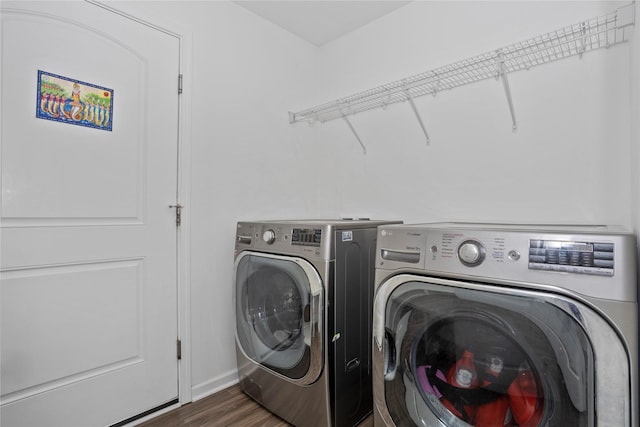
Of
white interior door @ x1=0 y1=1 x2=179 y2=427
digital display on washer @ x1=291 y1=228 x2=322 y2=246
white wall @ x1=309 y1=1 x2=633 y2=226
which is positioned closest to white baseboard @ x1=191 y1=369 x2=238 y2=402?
white interior door @ x1=0 y1=1 x2=179 y2=427

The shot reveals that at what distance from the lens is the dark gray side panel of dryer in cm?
148

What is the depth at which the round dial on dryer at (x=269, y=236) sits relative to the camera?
167cm

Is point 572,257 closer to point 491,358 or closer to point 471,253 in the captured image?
point 471,253

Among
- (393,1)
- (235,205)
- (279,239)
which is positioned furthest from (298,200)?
(393,1)

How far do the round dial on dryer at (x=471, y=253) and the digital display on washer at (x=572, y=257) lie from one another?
13 centimetres

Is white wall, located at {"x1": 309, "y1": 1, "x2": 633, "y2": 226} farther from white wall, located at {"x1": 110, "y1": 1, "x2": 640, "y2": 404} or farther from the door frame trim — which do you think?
the door frame trim

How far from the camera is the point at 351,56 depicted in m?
2.41

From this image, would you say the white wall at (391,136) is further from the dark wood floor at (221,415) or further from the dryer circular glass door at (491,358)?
the dryer circular glass door at (491,358)

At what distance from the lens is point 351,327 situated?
5.13 feet

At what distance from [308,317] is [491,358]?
74cm

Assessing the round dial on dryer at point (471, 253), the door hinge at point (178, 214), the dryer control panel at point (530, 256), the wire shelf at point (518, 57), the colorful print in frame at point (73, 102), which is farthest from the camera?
the door hinge at point (178, 214)

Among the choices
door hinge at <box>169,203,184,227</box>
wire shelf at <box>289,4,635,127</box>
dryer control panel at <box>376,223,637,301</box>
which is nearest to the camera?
dryer control panel at <box>376,223,637,301</box>

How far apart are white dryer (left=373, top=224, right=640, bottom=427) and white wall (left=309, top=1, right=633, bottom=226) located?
57 cm

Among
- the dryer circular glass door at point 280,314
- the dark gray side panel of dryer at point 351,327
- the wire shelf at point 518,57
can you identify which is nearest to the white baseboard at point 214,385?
the dryer circular glass door at point 280,314
